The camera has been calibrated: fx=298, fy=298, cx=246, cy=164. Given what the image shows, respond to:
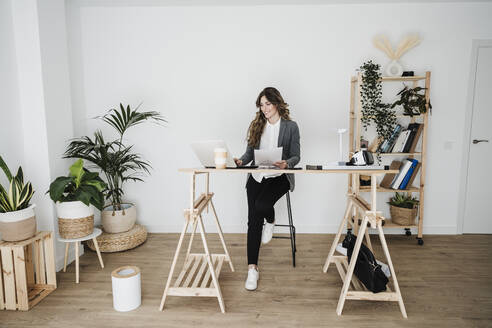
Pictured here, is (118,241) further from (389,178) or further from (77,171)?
(389,178)

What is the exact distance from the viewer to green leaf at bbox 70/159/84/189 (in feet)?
7.91

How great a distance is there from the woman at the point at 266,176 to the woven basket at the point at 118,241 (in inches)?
54.9

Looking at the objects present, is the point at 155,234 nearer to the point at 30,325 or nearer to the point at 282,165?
the point at 30,325

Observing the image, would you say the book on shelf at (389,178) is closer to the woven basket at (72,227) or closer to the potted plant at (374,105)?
the potted plant at (374,105)

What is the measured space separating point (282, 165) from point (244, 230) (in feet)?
5.88

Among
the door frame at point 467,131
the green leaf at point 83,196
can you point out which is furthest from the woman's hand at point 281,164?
the door frame at point 467,131

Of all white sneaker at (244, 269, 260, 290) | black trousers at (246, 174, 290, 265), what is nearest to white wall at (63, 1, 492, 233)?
black trousers at (246, 174, 290, 265)

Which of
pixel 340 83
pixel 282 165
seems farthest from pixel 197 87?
pixel 282 165

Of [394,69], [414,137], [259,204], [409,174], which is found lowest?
[259,204]

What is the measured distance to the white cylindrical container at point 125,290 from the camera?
2.03 metres

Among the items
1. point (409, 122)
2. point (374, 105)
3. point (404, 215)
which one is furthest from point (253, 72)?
point (404, 215)

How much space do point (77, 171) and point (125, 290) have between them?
1.05m

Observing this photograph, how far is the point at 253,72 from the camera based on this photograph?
3410mm

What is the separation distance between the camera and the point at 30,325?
6.32ft
